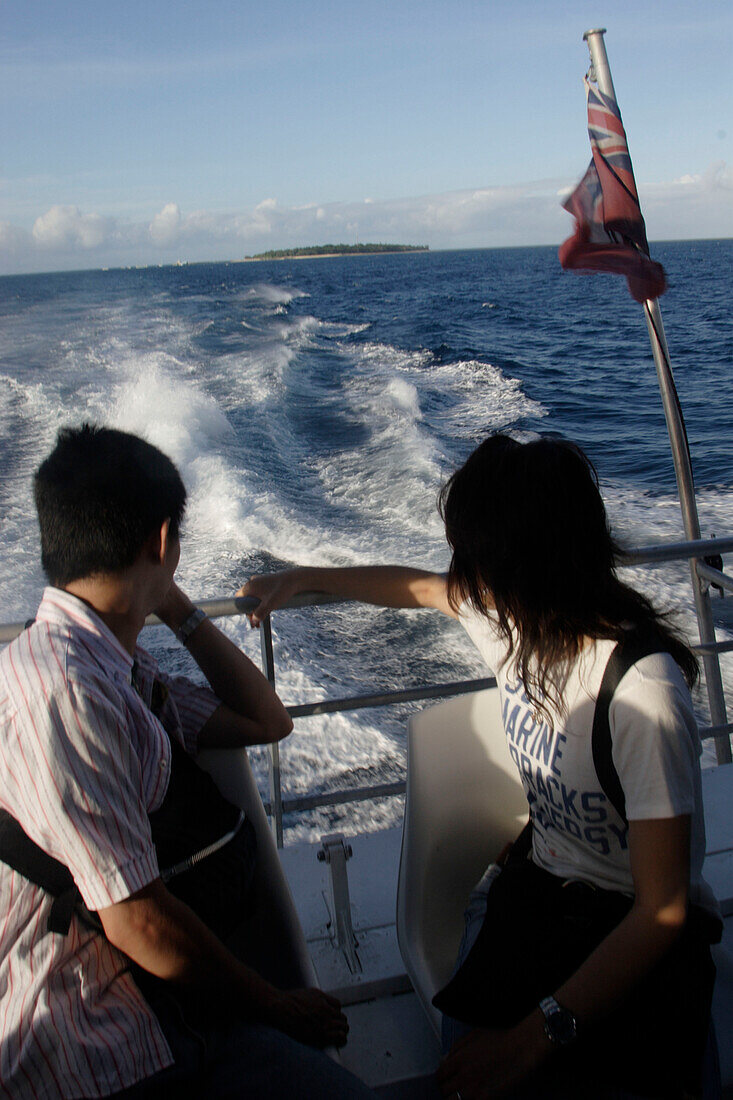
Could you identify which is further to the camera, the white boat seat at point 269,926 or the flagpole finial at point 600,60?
the flagpole finial at point 600,60

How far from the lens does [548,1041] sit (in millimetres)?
1025

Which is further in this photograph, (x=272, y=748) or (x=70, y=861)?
(x=272, y=748)

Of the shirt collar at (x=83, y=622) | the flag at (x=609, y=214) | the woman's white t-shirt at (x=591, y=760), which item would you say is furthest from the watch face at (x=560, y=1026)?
the flag at (x=609, y=214)

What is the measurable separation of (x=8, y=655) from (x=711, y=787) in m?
1.73

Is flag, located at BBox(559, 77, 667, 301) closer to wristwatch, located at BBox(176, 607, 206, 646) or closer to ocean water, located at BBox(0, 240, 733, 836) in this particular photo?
wristwatch, located at BBox(176, 607, 206, 646)

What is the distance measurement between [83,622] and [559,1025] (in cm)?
78

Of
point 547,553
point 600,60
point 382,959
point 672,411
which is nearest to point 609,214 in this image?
point 600,60

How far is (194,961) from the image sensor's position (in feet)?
3.34

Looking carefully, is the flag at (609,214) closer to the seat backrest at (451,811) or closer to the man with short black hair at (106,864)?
the seat backrest at (451,811)

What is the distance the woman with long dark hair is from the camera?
1.01 m

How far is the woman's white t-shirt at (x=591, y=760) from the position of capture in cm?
99

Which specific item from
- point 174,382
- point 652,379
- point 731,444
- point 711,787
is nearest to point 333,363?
point 174,382

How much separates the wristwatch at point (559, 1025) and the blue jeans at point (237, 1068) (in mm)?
234

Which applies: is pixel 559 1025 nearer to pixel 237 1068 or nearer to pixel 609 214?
pixel 237 1068
